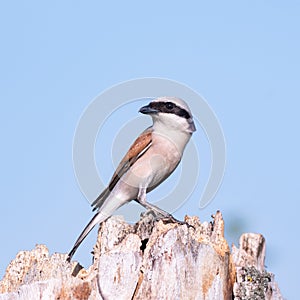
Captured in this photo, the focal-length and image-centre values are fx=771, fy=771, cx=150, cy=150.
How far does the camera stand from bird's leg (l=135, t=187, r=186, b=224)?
26.3 feet

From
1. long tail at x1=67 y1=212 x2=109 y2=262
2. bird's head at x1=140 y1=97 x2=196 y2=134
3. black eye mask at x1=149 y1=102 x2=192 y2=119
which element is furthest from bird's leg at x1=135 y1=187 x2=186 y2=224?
black eye mask at x1=149 y1=102 x2=192 y2=119

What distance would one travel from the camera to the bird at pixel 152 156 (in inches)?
359

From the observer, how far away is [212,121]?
28.0 ft

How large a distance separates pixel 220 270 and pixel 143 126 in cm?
325

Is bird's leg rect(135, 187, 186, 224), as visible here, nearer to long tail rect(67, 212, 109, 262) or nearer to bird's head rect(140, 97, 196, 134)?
long tail rect(67, 212, 109, 262)

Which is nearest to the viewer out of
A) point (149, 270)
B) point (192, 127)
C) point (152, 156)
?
point (149, 270)

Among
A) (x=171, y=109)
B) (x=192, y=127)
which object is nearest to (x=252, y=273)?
(x=192, y=127)

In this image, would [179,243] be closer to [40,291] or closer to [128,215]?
[40,291]

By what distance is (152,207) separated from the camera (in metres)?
8.70

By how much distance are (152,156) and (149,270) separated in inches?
110

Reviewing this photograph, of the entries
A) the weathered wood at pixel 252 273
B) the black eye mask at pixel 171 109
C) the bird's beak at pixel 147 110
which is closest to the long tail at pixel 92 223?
the bird's beak at pixel 147 110

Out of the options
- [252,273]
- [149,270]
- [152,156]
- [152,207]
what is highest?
[152,156]

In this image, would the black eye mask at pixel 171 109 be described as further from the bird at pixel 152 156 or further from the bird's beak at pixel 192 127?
the bird's beak at pixel 192 127

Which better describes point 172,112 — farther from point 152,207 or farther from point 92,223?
point 92,223
